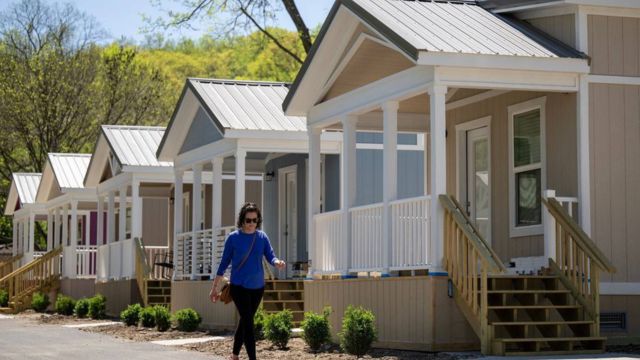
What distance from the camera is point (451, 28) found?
17.3 metres

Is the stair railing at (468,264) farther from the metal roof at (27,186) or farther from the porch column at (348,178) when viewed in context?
the metal roof at (27,186)

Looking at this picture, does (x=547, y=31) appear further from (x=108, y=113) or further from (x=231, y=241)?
(x=108, y=113)

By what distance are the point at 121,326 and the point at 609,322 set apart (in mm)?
12701

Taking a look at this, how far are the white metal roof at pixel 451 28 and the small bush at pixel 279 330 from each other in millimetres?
4578

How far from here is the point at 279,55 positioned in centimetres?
6456

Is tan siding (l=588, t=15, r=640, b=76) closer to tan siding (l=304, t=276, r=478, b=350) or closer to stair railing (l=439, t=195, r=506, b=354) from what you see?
stair railing (l=439, t=195, r=506, b=354)

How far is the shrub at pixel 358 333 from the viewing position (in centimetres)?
1566

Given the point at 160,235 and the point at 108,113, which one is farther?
the point at 108,113

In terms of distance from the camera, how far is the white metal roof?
16359 millimetres

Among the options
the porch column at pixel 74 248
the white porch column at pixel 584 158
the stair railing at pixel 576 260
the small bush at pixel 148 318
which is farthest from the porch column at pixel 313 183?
the porch column at pixel 74 248

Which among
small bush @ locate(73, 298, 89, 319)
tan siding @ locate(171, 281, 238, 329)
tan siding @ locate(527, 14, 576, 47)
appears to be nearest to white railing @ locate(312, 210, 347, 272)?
tan siding @ locate(171, 281, 238, 329)

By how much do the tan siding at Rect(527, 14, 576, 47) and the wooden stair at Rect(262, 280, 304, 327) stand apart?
7754 millimetres

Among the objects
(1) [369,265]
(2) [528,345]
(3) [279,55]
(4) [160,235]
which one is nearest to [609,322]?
(2) [528,345]

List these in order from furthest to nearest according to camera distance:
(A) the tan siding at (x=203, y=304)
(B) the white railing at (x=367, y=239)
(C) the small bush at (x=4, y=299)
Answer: (C) the small bush at (x=4, y=299), (A) the tan siding at (x=203, y=304), (B) the white railing at (x=367, y=239)
